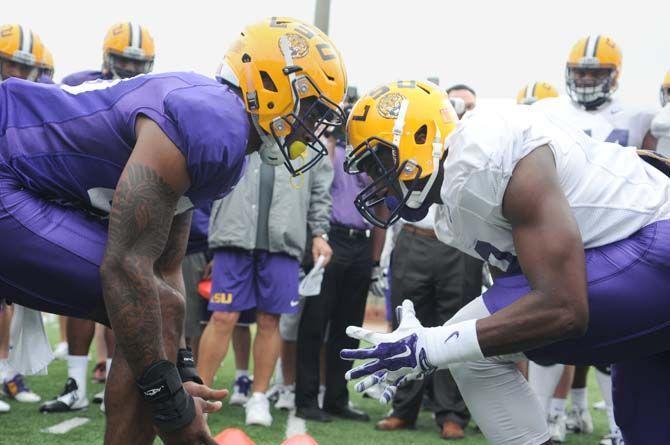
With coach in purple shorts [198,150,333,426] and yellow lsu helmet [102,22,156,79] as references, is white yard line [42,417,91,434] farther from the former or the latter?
yellow lsu helmet [102,22,156,79]

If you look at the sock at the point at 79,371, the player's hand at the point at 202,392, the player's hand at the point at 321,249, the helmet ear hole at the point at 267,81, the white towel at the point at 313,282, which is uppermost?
the helmet ear hole at the point at 267,81

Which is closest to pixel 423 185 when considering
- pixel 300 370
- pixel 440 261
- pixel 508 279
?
pixel 508 279

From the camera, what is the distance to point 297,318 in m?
6.39

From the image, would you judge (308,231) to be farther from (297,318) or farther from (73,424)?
(73,424)

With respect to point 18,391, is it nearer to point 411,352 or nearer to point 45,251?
point 45,251

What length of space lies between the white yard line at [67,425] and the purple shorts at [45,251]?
6.62ft

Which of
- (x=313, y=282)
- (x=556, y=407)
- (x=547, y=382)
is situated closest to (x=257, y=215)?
(x=313, y=282)

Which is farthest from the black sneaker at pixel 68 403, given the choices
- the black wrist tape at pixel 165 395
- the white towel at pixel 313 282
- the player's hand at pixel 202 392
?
the black wrist tape at pixel 165 395

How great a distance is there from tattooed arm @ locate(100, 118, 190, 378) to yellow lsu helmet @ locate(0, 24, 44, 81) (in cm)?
427

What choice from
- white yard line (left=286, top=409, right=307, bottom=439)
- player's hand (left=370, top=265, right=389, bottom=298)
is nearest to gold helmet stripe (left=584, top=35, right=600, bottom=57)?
player's hand (left=370, top=265, right=389, bottom=298)

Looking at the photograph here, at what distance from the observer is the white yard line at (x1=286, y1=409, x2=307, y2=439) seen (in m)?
5.28

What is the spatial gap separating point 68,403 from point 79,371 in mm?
238

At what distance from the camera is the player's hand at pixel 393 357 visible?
113 inches

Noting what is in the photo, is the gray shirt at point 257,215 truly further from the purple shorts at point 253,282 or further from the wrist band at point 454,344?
the wrist band at point 454,344
